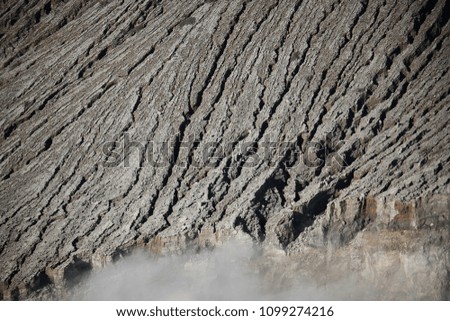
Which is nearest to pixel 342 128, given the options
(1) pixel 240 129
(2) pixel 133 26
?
(1) pixel 240 129

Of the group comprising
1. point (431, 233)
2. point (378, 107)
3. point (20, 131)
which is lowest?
point (431, 233)

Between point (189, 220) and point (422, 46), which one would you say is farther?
point (422, 46)

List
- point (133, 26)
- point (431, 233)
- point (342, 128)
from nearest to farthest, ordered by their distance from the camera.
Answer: point (431, 233)
point (342, 128)
point (133, 26)

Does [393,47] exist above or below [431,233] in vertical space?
above

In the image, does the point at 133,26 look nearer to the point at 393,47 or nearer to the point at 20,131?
the point at 20,131

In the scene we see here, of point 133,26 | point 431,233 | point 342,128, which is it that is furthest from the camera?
point 133,26

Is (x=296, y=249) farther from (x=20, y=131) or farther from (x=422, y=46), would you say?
(x=20, y=131)
